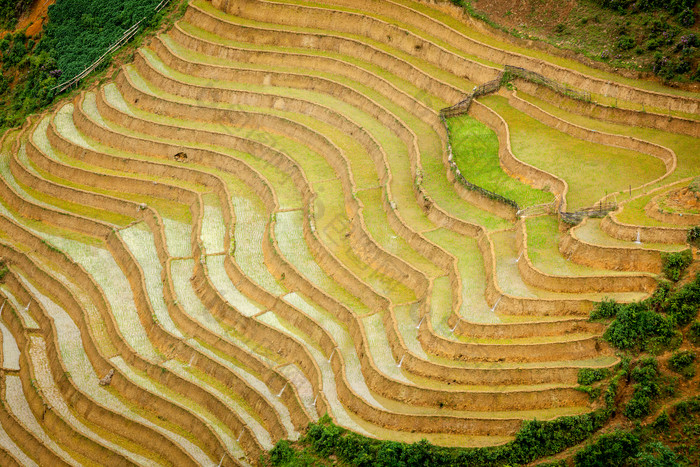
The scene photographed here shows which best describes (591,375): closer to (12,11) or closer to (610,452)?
(610,452)

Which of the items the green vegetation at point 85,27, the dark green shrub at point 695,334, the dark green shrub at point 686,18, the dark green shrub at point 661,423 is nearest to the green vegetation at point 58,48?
the green vegetation at point 85,27

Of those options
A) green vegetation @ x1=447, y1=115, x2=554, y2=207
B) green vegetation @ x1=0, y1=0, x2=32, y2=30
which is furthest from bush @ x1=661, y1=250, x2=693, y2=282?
green vegetation @ x1=0, y1=0, x2=32, y2=30

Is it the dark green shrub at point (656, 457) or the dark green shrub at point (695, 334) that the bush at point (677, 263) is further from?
the dark green shrub at point (656, 457)

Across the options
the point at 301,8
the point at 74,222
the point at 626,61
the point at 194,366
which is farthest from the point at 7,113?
the point at 626,61

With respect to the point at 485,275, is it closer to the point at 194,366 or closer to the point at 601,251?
the point at 601,251

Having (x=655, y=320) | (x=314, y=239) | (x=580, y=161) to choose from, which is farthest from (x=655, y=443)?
(x=314, y=239)

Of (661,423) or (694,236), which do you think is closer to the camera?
(661,423)
